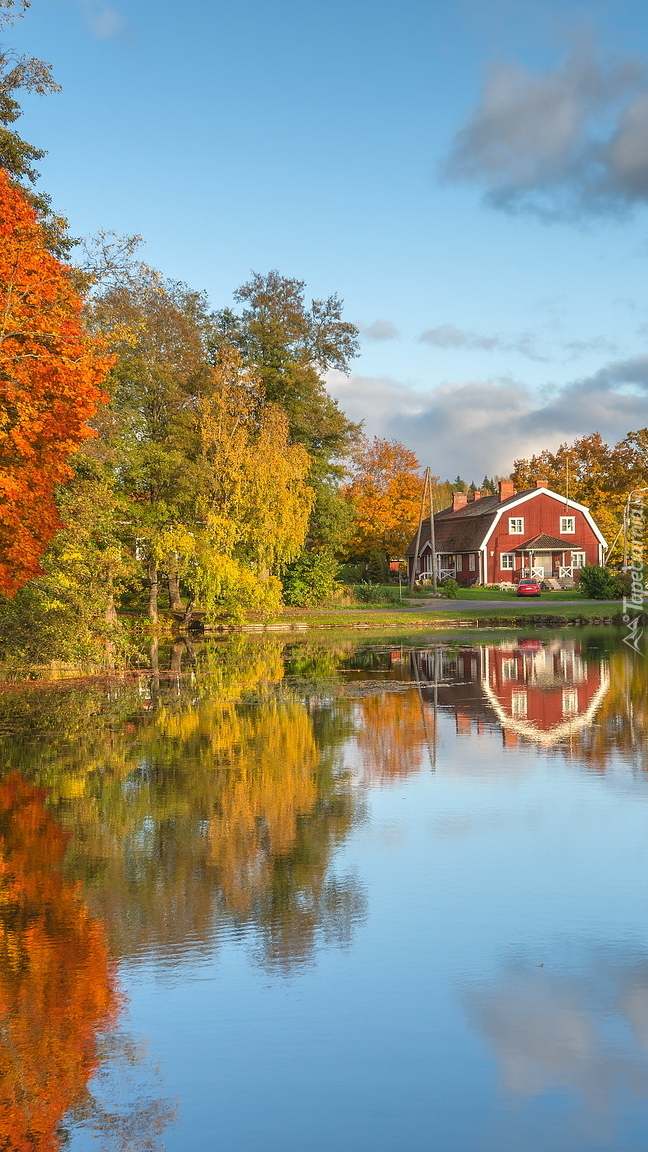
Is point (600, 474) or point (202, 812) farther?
point (600, 474)

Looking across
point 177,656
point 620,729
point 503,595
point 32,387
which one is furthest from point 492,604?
point 620,729

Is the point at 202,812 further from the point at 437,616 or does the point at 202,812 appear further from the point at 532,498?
the point at 532,498

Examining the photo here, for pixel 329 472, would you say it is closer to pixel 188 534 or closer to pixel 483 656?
pixel 188 534

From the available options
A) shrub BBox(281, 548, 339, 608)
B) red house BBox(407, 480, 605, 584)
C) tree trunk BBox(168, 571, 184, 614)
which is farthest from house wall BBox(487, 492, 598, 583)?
tree trunk BBox(168, 571, 184, 614)

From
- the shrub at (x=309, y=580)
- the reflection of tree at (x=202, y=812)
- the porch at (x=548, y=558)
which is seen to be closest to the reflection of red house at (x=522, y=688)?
the reflection of tree at (x=202, y=812)

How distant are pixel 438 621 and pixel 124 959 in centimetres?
4367

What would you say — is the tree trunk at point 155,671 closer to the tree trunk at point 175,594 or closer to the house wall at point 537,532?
the tree trunk at point 175,594

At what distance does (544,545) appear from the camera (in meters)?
79.2

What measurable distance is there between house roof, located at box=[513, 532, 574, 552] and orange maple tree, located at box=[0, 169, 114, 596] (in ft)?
191

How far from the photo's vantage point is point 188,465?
4722cm

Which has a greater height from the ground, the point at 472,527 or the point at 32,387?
the point at 472,527

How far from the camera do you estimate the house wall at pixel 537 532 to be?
80.5m

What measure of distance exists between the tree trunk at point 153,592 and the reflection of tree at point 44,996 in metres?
37.5

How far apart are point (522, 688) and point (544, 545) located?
56.3 meters
